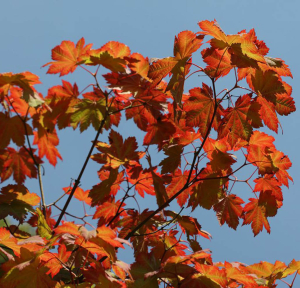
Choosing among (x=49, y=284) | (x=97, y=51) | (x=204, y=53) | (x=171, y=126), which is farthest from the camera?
(x=171, y=126)

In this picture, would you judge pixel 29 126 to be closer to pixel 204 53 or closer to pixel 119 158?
pixel 119 158

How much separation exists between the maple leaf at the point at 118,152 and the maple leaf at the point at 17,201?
441mm

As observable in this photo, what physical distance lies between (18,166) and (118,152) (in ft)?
2.24

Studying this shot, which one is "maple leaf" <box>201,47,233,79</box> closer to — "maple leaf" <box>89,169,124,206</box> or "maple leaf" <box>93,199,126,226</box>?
"maple leaf" <box>89,169,124,206</box>

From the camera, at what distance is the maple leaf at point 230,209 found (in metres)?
2.12

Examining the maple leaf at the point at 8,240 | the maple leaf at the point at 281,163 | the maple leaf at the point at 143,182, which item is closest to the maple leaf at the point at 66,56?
the maple leaf at the point at 143,182

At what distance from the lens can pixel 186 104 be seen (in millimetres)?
1899

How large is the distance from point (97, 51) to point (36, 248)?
98 cm

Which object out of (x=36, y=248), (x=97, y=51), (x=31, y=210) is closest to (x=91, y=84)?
(x=97, y=51)

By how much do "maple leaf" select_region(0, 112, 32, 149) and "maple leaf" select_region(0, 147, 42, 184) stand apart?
0.70ft

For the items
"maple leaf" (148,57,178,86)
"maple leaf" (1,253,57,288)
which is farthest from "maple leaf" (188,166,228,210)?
"maple leaf" (1,253,57,288)

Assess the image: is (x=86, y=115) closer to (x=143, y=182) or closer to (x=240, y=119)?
(x=143, y=182)

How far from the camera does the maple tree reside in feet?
5.74

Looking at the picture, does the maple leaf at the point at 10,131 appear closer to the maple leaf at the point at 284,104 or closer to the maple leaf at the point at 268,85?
the maple leaf at the point at 268,85
